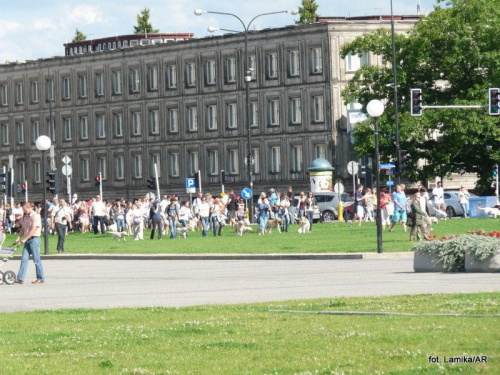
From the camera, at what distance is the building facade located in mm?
99750

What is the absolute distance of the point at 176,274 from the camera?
31734mm

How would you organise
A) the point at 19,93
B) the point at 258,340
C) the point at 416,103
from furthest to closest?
the point at 19,93 < the point at 416,103 < the point at 258,340

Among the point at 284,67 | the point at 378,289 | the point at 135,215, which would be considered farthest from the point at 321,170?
the point at 378,289

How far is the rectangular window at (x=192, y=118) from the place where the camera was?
10681 cm

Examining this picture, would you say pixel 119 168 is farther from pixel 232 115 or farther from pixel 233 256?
pixel 233 256

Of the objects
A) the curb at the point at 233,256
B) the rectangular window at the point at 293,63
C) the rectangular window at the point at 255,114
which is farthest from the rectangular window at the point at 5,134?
the curb at the point at 233,256

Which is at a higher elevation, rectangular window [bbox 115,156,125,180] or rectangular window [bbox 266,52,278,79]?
rectangular window [bbox 266,52,278,79]

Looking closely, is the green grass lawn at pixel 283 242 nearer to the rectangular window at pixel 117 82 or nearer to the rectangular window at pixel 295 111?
the rectangular window at pixel 295 111

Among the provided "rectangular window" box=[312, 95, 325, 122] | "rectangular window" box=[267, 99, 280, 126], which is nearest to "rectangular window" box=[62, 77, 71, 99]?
"rectangular window" box=[267, 99, 280, 126]

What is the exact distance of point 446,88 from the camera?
8144 cm

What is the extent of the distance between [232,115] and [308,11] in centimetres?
1643

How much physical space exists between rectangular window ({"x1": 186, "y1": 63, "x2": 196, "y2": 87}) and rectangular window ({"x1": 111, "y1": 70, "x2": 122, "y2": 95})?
6865 millimetres

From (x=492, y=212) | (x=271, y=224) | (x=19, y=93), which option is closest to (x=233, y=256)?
(x=271, y=224)

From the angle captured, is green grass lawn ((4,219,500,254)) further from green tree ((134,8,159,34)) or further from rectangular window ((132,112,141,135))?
green tree ((134,8,159,34))
